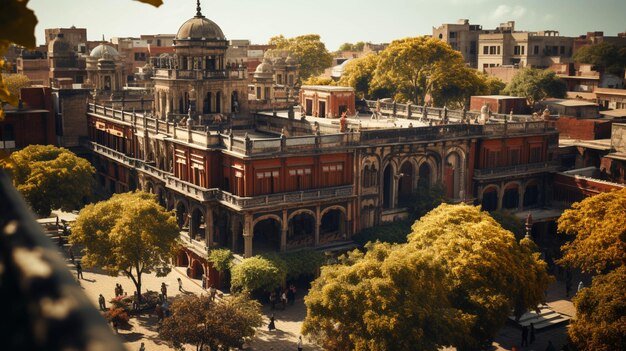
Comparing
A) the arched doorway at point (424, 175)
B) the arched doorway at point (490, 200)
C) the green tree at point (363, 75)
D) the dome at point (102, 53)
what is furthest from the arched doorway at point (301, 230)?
the green tree at point (363, 75)

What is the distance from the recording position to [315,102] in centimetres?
6738

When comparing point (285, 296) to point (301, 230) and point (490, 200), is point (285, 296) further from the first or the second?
point (490, 200)

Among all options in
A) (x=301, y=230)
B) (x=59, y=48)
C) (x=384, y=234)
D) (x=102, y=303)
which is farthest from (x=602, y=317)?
(x=59, y=48)

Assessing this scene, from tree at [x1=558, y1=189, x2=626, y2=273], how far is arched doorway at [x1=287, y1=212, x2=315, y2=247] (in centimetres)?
1698

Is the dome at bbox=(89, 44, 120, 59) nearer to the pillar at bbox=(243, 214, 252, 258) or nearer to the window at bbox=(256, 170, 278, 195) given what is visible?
the window at bbox=(256, 170, 278, 195)

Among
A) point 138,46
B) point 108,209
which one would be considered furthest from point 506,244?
point 138,46

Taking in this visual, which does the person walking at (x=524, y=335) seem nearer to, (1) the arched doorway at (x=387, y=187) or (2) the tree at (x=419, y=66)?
(1) the arched doorway at (x=387, y=187)

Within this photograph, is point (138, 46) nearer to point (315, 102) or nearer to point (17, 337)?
point (315, 102)

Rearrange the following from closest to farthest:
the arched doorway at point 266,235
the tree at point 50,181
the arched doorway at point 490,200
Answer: the arched doorway at point 266,235
the tree at point 50,181
the arched doorway at point 490,200

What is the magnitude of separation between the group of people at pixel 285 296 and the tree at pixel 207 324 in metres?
8.91

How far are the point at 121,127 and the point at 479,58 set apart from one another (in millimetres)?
77357

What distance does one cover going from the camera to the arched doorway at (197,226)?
50250mm

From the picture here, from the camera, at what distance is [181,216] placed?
5347cm

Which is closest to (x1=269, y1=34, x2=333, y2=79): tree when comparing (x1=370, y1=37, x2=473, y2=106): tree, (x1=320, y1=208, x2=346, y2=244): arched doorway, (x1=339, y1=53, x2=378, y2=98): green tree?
(x1=339, y1=53, x2=378, y2=98): green tree
